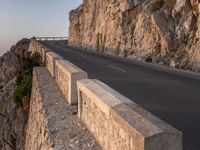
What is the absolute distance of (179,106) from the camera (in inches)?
380

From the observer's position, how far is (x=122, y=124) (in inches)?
202

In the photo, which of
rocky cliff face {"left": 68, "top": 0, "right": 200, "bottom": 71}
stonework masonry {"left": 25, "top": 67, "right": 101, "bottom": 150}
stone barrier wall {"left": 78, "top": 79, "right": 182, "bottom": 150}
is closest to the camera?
stone barrier wall {"left": 78, "top": 79, "right": 182, "bottom": 150}

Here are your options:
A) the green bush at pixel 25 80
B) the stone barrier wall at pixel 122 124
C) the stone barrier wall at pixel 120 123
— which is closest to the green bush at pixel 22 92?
the green bush at pixel 25 80

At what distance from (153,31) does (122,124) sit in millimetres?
25403

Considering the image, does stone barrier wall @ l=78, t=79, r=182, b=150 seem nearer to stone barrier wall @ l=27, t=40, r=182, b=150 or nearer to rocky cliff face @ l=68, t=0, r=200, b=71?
stone barrier wall @ l=27, t=40, r=182, b=150

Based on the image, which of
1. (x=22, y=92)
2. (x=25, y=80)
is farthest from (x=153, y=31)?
(x=22, y=92)

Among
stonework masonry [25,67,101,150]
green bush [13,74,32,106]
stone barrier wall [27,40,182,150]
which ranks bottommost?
green bush [13,74,32,106]

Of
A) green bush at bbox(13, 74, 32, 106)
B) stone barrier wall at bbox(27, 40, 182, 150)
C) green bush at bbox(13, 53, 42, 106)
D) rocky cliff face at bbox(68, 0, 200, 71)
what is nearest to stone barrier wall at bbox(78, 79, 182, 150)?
stone barrier wall at bbox(27, 40, 182, 150)

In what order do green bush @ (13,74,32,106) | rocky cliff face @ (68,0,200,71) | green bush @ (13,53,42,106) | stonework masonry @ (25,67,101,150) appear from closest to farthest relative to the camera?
1. stonework masonry @ (25,67,101,150)
2. green bush @ (13,74,32,106)
3. green bush @ (13,53,42,106)
4. rocky cliff face @ (68,0,200,71)

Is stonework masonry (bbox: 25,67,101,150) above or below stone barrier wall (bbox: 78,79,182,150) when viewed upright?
below

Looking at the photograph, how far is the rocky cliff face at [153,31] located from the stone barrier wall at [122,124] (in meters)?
14.7

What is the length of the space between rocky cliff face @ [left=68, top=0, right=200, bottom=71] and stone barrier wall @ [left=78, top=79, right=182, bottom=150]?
1475 centimetres

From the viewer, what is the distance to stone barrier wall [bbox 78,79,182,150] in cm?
435

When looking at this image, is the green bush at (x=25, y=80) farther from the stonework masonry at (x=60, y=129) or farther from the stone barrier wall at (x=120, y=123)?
the stone barrier wall at (x=120, y=123)
